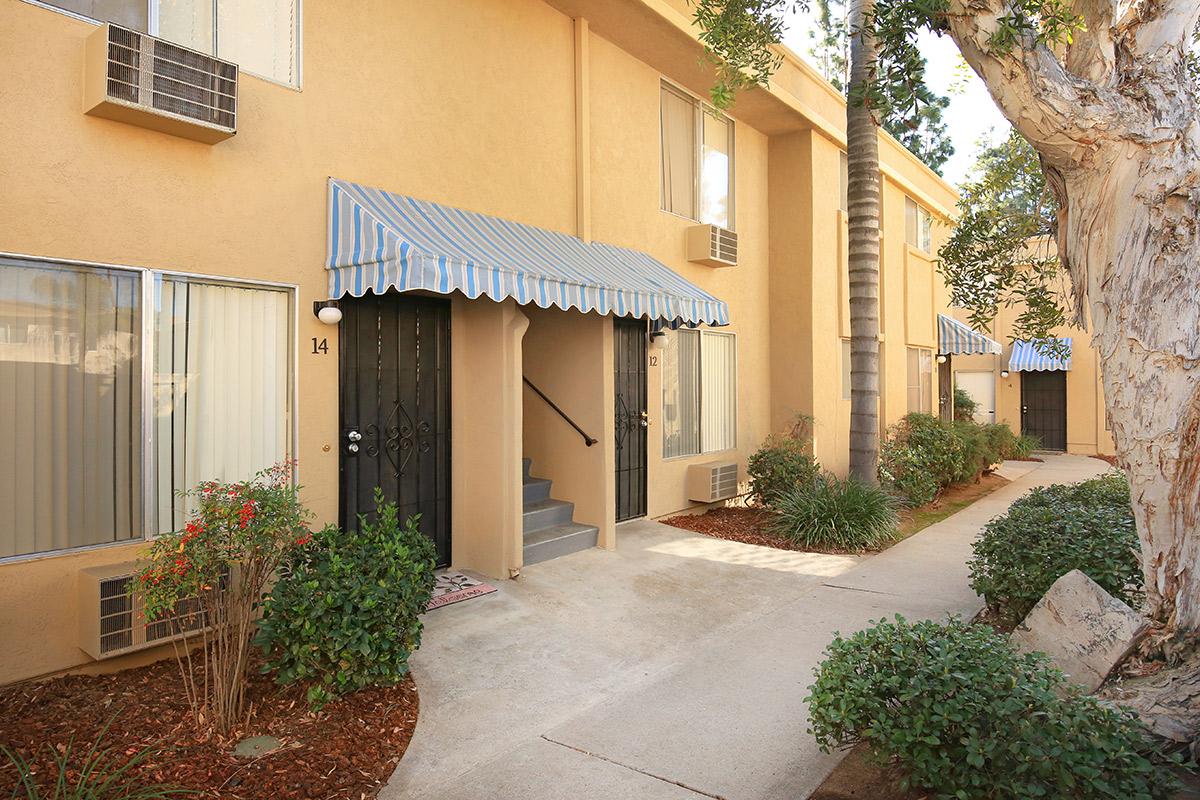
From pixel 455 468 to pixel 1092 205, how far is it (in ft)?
22.4

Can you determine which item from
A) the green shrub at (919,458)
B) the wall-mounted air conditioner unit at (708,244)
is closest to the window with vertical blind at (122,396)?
the wall-mounted air conditioner unit at (708,244)

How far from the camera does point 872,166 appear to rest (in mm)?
12555

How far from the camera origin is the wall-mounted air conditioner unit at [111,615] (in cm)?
563

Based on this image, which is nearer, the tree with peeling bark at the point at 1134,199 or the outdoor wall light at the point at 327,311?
the tree with peeling bark at the point at 1134,199

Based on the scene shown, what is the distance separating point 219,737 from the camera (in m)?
5.02

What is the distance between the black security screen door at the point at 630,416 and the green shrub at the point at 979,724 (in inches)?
290

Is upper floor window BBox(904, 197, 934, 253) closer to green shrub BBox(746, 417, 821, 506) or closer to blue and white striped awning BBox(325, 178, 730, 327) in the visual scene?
green shrub BBox(746, 417, 821, 506)

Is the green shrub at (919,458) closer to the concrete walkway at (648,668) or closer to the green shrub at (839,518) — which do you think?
the green shrub at (839,518)

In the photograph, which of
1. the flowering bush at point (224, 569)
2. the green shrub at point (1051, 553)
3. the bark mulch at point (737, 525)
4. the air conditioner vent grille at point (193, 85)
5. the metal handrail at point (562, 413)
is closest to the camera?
the flowering bush at point (224, 569)

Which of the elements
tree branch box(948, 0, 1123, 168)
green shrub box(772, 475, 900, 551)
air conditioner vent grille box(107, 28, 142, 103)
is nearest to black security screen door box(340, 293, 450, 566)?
air conditioner vent grille box(107, 28, 142, 103)

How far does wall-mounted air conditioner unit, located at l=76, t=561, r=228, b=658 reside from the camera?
18.5 feet

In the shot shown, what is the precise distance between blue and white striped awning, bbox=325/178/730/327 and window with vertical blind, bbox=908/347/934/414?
45.2 feet

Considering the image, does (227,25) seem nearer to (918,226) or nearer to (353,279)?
(353,279)

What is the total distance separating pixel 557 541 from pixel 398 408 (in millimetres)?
2834
